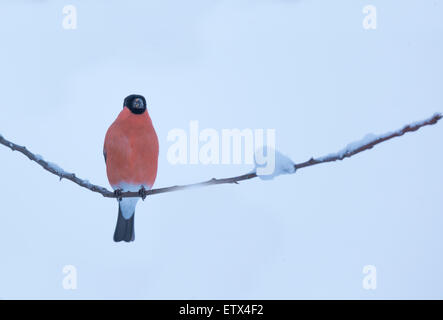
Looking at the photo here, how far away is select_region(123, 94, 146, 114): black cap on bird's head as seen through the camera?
4.44 feet

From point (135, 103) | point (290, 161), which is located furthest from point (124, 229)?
point (290, 161)

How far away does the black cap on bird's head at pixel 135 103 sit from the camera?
1.35m

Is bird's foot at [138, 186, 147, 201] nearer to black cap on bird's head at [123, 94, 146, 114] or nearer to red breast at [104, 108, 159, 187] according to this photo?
red breast at [104, 108, 159, 187]

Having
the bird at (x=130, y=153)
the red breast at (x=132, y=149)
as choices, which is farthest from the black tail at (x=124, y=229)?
the red breast at (x=132, y=149)

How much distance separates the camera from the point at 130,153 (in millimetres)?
1349

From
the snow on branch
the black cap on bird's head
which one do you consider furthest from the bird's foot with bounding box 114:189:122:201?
the black cap on bird's head

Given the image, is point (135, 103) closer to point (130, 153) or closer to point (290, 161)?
point (130, 153)

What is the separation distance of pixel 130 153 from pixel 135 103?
0.48 feet

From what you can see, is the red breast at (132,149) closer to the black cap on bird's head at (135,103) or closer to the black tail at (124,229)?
the black cap on bird's head at (135,103)

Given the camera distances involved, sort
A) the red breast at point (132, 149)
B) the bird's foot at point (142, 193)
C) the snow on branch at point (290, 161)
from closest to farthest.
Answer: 1. the snow on branch at point (290, 161)
2. the bird's foot at point (142, 193)
3. the red breast at point (132, 149)

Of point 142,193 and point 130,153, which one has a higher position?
point 130,153
